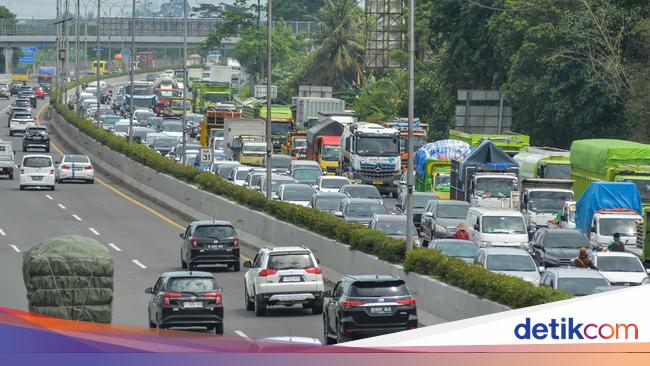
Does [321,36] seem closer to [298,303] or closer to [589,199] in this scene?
[589,199]

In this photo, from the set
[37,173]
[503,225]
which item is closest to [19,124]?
[37,173]

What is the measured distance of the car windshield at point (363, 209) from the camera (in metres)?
45.9

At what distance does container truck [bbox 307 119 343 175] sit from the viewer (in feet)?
245

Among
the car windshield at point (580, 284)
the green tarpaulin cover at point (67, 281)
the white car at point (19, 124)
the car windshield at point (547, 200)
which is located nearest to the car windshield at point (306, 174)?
the car windshield at point (547, 200)

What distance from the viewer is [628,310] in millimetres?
10039

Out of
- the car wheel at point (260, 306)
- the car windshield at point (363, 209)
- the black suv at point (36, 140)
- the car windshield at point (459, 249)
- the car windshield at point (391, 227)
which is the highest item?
the car windshield at point (459, 249)

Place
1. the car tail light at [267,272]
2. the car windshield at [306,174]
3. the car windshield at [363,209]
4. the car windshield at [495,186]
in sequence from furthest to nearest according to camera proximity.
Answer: the car windshield at [306,174] → the car windshield at [495,186] → the car windshield at [363,209] → the car tail light at [267,272]

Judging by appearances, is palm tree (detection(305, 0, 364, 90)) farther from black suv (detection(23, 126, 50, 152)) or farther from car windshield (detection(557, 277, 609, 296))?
car windshield (detection(557, 277, 609, 296))

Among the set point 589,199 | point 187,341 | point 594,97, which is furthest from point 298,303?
point 594,97

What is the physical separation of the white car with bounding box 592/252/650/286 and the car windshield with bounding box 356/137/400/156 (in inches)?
1291

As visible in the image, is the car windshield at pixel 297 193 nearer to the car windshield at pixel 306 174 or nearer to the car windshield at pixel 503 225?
the car windshield at pixel 306 174

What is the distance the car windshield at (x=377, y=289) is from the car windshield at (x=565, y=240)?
44.1 ft

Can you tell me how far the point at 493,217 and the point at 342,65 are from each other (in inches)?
3889

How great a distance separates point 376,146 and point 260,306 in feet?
117
